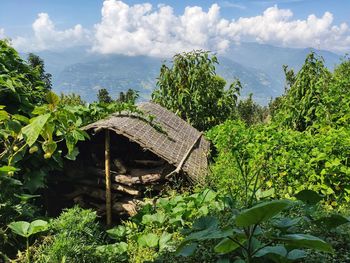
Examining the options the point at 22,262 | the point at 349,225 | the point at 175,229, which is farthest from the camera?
the point at 175,229

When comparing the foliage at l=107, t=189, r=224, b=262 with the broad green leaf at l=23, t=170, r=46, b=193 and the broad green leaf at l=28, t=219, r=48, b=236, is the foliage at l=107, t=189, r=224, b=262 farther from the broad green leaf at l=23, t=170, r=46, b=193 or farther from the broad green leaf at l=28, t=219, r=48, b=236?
the broad green leaf at l=23, t=170, r=46, b=193

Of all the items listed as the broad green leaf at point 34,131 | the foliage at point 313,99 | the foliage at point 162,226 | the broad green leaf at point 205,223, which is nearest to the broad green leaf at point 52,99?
the broad green leaf at point 34,131

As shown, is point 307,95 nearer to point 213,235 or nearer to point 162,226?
point 162,226

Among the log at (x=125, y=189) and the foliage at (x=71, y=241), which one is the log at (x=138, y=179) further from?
the foliage at (x=71, y=241)

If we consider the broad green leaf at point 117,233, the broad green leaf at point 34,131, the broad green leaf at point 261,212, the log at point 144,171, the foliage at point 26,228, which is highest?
the broad green leaf at point 34,131

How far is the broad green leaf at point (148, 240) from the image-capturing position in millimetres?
5068

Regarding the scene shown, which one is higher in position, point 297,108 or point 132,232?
point 297,108

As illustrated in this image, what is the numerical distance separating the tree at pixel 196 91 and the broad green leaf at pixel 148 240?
11.1 meters

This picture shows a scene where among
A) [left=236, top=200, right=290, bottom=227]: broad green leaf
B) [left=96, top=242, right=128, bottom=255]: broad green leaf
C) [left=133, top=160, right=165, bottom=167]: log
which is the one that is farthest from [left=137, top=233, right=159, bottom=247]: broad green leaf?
[left=236, top=200, right=290, bottom=227]: broad green leaf

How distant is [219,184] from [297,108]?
5575 millimetres

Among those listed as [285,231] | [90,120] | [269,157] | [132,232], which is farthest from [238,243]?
[90,120]

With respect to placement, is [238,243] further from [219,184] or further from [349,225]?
[219,184]

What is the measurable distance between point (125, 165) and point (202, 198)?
3112mm

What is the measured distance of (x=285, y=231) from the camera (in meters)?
2.28
